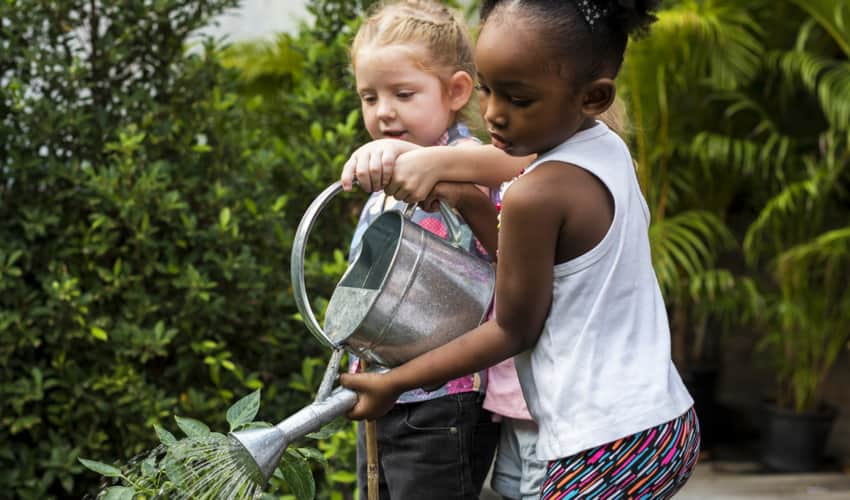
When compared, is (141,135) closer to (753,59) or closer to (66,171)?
(66,171)

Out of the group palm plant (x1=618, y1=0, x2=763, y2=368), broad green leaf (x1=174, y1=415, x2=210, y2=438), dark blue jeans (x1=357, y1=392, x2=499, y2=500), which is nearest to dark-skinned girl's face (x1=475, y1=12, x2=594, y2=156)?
dark blue jeans (x1=357, y1=392, x2=499, y2=500)

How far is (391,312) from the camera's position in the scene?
5.16 feet

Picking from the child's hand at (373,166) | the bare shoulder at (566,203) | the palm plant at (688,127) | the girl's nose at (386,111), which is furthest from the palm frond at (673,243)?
the bare shoulder at (566,203)

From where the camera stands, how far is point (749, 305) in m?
4.78

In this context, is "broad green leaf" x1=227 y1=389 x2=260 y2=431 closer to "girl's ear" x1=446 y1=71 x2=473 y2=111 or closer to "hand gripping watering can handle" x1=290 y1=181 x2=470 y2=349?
"hand gripping watering can handle" x1=290 y1=181 x2=470 y2=349

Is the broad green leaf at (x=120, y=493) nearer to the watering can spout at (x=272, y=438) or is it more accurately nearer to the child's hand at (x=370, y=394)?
the watering can spout at (x=272, y=438)

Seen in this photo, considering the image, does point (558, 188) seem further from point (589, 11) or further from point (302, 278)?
point (302, 278)

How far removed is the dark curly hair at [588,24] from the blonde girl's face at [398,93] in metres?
0.49

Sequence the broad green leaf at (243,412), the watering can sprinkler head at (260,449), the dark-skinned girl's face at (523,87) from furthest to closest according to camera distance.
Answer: the broad green leaf at (243,412)
the watering can sprinkler head at (260,449)
the dark-skinned girl's face at (523,87)

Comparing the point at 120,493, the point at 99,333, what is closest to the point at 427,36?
the point at 120,493

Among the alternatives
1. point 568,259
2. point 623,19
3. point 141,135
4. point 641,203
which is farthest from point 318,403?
point 141,135

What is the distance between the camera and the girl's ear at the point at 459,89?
6.64 feet

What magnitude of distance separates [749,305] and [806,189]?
1.92 feet

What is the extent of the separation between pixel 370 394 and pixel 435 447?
1.30ft
